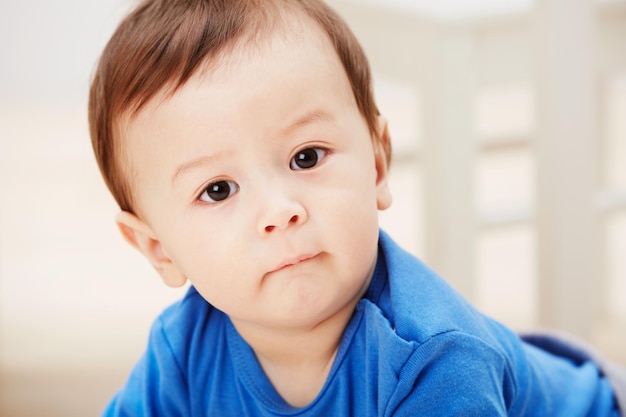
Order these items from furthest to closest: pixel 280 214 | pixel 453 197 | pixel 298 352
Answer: pixel 453 197 < pixel 298 352 < pixel 280 214

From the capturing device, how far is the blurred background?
5.48 feet

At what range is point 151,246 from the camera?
1157 mm

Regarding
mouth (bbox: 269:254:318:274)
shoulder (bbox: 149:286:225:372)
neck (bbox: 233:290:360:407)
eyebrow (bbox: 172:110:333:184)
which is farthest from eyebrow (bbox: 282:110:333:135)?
shoulder (bbox: 149:286:225:372)

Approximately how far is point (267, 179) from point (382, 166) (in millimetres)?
223

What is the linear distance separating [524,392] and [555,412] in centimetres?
10

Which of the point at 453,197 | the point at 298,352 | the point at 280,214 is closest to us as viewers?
the point at 280,214

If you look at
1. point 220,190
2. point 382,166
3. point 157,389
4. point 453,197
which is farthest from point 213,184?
point 453,197

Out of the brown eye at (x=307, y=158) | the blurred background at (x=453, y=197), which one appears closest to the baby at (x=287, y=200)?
the brown eye at (x=307, y=158)

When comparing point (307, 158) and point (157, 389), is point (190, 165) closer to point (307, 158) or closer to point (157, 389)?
point (307, 158)

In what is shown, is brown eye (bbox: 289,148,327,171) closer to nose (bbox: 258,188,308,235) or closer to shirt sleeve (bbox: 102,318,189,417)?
nose (bbox: 258,188,308,235)

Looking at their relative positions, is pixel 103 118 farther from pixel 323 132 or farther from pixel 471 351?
pixel 471 351

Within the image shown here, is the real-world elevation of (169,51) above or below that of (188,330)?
above

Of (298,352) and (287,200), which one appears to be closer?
(287,200)

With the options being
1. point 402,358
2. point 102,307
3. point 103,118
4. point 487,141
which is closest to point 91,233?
point 102,307
